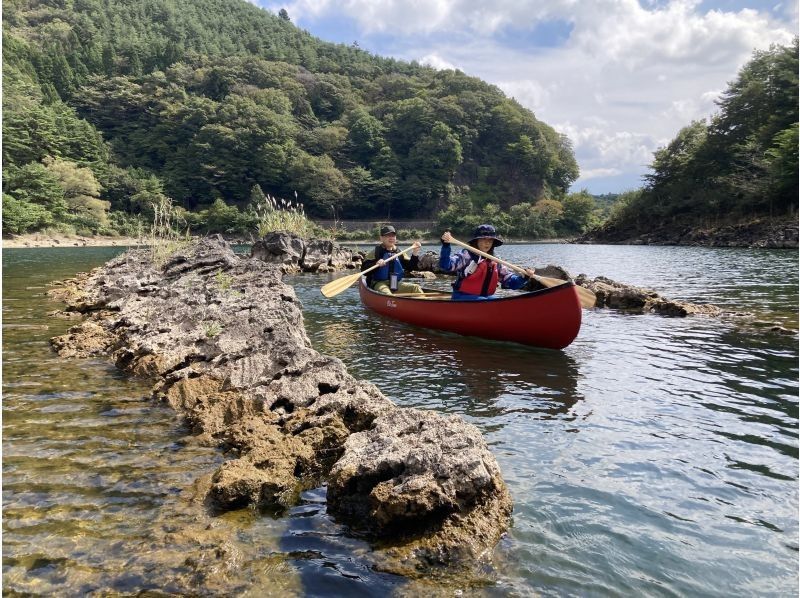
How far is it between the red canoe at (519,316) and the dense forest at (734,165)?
139 ft

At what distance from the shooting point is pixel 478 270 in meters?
10.7

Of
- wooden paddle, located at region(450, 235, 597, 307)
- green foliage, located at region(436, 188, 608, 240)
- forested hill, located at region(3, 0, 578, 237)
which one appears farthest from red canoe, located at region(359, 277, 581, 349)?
green foliage, located at region(436, 188, 608, 240)

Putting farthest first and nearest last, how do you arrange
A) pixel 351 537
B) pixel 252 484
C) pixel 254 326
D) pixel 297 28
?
pixel 297 28 → pixel 254 326 → pixel 252 484 → pixel 351 537

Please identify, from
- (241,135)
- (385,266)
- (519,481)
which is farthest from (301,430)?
(241,135)

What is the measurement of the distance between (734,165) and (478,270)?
49.9 metres

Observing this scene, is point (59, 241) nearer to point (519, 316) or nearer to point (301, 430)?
A: point (519, 316)

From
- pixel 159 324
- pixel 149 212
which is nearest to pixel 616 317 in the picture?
pixel 159 324

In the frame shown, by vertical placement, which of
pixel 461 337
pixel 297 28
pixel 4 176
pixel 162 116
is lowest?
pixel 461 337

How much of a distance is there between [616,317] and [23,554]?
12244 mm

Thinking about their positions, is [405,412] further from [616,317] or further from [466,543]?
[616,317]

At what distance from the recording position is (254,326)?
24.6 feet

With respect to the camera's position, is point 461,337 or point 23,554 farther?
point 461,337

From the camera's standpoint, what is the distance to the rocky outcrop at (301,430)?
346 centimetres

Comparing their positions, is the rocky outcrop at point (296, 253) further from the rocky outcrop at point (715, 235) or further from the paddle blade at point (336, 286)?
the rocky outcrop at point (715, 235)
